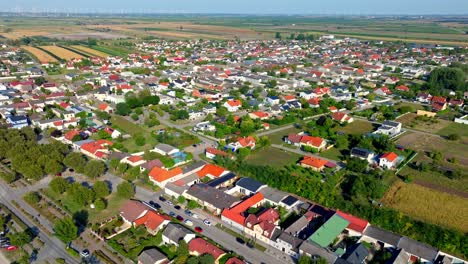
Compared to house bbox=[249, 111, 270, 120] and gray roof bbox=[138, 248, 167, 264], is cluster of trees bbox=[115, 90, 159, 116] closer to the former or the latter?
house bbox=[249, 111, 270, 120]

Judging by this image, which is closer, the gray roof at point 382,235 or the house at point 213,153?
the gray roof at point 382,235

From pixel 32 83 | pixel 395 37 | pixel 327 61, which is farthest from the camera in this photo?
pixel 395 37

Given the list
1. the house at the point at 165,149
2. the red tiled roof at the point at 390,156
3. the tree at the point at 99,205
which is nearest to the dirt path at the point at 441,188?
the red tiled roof at the point at 390,156

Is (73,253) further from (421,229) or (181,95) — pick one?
(181,95)

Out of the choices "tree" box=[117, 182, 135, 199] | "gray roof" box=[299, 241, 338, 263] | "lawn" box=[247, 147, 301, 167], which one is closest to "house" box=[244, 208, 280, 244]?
"gray roof" box=[299, 241, 338, 263]

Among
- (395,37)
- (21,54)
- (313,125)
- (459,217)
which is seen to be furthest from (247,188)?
(395,37)

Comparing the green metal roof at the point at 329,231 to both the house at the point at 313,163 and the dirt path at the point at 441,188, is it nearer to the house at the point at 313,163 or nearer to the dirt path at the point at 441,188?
the house at the point at 313,163
